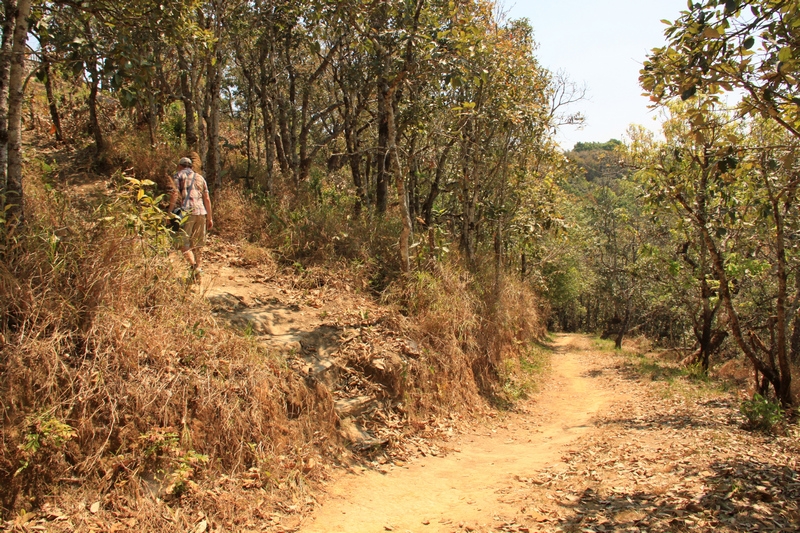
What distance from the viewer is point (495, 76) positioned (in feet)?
37.2

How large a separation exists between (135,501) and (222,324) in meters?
2.57

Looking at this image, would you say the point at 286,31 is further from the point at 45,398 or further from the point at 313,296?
the point at 45,398

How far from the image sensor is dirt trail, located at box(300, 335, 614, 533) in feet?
15.7

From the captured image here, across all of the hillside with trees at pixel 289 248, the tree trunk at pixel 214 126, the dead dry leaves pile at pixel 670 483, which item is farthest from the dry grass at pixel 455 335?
the tree trunk at pixel 214 126

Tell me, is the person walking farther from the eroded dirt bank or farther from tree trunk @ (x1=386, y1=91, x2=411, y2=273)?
the eroded dirt bank

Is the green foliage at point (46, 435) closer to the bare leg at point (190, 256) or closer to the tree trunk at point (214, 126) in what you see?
the bare leg at point (190, 256)

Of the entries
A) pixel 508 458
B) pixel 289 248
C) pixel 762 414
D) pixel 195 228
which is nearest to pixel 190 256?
pixel 195 228

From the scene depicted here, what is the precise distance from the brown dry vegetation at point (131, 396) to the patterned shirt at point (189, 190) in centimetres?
143

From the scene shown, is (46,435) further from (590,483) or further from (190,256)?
(590,483)

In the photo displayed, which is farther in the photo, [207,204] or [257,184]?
[257,184]

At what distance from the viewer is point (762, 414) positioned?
732 centimetres

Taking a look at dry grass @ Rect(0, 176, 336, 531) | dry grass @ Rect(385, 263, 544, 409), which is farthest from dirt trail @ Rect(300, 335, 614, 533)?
dry grass @ Rect(385, 263, 544, 409)

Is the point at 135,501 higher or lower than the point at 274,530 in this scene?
higher

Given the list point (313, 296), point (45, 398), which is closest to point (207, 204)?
point (313, 296)
